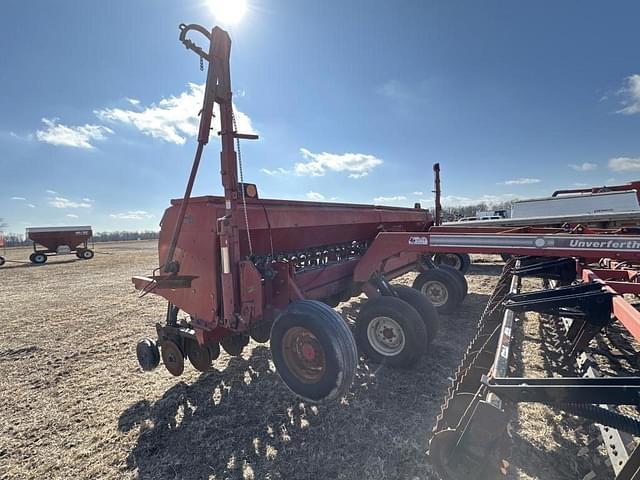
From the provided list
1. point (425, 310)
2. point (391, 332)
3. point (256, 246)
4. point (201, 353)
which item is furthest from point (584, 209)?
point (201, 353)

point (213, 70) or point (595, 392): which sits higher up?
point (213, 70)

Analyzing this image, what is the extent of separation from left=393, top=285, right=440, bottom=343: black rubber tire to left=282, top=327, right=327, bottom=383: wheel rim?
1.56m

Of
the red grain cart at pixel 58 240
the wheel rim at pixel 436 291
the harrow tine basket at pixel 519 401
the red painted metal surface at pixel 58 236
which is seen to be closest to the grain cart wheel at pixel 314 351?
the harrow tine basket at pixel 519 401

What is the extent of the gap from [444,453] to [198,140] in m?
2.94

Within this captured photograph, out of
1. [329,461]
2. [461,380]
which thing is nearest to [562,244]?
[461,380]

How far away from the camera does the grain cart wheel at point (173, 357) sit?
10.2ft

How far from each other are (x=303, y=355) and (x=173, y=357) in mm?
1504

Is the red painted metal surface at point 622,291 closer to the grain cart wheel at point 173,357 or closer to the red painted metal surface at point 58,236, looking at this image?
the grain cart wheel at point 173,357

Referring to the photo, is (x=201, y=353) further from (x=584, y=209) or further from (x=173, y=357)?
(x=584, y=209)

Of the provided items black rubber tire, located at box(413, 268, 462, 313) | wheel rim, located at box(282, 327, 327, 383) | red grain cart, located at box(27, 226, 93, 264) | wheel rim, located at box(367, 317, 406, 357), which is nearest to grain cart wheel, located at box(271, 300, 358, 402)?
wheel rim, located at box(282, 327, 327, 383)

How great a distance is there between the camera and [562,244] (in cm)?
272

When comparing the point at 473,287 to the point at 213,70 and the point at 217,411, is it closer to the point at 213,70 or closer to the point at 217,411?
the point at 217,411

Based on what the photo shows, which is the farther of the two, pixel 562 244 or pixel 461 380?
pixel 562 244

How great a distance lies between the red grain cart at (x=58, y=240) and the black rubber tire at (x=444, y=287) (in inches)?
882
